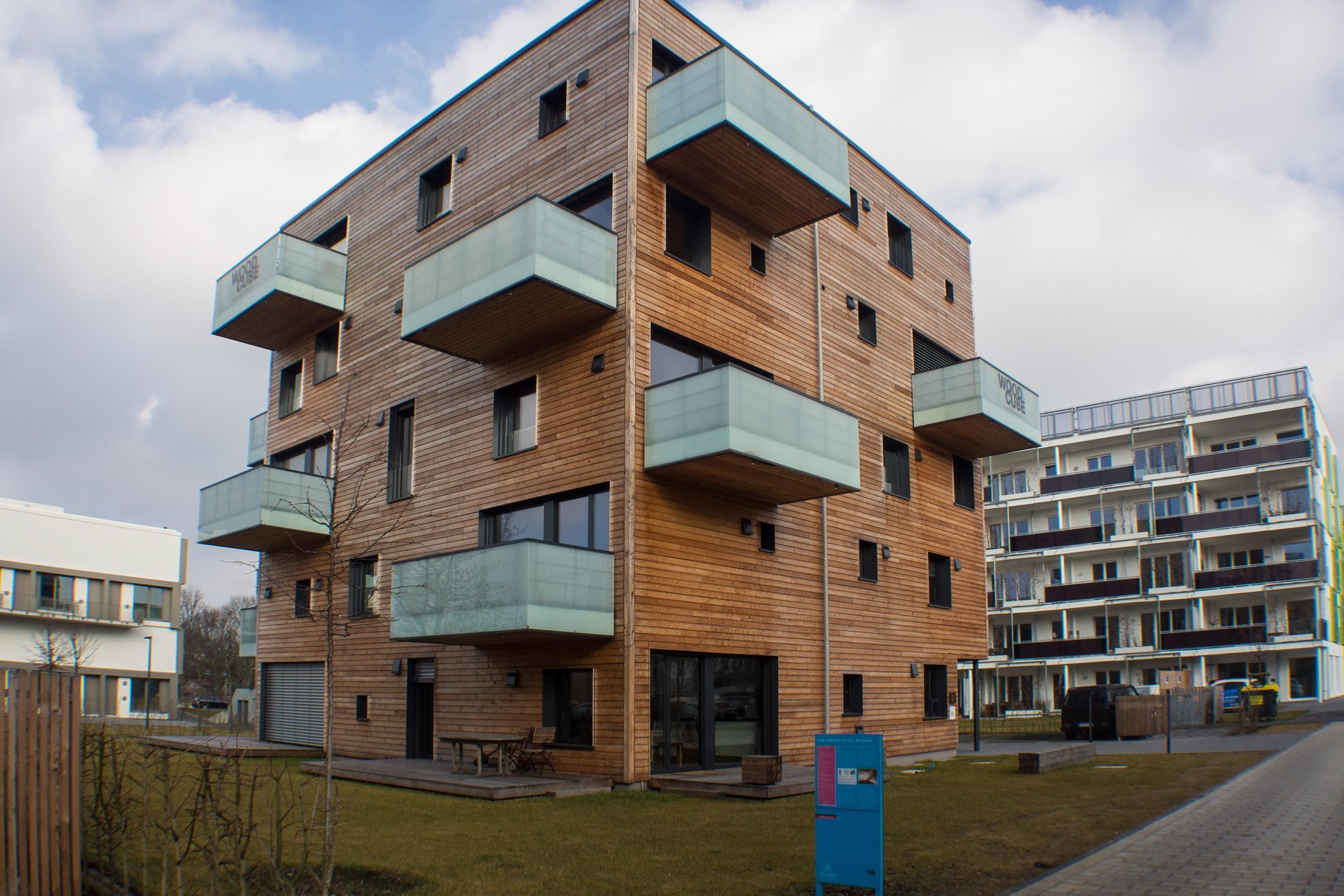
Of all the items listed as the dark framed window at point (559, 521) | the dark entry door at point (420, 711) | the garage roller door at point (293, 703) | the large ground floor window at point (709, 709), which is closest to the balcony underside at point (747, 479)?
the dark framed window at point (559, 521)

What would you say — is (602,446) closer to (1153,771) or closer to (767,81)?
(767,81)

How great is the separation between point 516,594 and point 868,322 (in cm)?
1182

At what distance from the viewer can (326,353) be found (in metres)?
24.4

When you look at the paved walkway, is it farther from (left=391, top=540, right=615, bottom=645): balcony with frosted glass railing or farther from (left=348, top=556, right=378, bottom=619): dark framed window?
(left=348, top=556, right=378, bottom=619): dark framed window

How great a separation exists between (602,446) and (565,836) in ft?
22.1

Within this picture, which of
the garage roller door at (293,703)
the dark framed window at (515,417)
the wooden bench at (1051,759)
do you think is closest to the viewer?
the wooden bench at (1051,759)

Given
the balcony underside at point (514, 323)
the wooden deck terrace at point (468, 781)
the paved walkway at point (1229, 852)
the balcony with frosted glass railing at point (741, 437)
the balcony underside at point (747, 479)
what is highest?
the balcony underside at point (514, 323)

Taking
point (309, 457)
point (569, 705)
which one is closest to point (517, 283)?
point (569, 705)

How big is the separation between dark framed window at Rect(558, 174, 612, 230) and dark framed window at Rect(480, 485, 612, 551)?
4.67 metres

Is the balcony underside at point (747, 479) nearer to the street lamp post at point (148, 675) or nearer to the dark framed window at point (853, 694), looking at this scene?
the dark framed window at point (853, 694)

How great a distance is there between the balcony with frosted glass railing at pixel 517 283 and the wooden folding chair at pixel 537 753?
21.7ft

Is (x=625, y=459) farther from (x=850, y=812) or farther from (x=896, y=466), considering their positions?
(x=896, y=466)

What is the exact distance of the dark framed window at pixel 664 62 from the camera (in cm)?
1834

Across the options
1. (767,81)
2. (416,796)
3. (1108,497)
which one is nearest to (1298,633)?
(1108,497)
